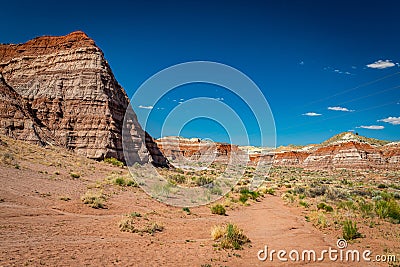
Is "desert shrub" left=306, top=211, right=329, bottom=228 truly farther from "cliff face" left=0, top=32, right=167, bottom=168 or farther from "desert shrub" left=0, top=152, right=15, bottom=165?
"cliff face" left=0, top=32, right=167, bottom=168

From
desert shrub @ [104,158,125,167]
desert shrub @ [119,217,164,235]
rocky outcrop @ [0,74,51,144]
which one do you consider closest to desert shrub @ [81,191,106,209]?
desert shrub @ [119,217,164,235]

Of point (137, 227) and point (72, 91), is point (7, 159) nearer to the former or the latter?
point (137, 227)

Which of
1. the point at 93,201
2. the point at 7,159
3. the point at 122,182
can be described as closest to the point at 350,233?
the point at 93,201

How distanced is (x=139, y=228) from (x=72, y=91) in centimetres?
3484

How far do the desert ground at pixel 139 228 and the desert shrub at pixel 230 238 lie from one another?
21 cm

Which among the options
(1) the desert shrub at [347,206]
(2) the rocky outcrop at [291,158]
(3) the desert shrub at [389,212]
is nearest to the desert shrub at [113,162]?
(1) the desert shrub at [347,206]

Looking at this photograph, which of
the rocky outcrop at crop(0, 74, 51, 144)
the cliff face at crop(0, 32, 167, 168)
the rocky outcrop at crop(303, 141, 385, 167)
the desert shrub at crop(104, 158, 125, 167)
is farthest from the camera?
the rocky outcrop at crop(303, 141, 385, 167)

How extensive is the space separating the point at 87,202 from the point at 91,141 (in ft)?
81.0

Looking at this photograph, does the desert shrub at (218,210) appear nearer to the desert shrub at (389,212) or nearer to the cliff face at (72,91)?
the desert shrub at (389,212)

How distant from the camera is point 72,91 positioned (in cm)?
3988

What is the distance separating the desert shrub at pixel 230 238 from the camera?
29.1ft

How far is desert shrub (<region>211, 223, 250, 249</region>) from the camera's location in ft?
29.1

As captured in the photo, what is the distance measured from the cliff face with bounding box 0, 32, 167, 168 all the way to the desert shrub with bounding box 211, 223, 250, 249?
2833 centimetres

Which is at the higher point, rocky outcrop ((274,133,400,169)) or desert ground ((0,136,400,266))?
rocky outcrop ((274,133,400,169))
